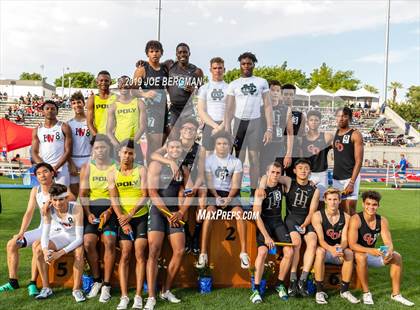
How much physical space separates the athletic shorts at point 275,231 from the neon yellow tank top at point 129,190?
145 centimetres

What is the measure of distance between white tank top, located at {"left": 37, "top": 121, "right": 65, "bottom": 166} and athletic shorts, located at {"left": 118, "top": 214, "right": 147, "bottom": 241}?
1.73 m

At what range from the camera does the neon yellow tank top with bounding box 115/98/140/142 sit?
587 cm

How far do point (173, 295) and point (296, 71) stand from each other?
57587mm

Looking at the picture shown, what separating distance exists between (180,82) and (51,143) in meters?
1.98

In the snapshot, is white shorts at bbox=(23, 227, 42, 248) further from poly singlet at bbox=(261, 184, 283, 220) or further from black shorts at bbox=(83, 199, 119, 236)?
poly singlet at bbox=(261, 184, 283, 220)

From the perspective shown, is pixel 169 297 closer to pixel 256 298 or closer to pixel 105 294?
pixel 105 294

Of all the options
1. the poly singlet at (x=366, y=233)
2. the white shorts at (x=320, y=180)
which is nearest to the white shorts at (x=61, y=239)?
the white shorts at (x=320, y=180)

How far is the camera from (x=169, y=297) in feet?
16.1

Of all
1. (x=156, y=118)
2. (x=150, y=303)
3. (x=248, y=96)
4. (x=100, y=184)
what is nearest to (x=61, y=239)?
(x=100, y=184)

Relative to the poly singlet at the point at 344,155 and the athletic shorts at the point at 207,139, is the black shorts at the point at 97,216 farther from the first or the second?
the poly singlet at the point at 344,155

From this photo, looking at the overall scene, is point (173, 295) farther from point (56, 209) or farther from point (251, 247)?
point (56, 209)

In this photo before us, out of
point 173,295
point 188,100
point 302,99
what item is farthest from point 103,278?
point 302,99

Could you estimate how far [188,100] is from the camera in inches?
247

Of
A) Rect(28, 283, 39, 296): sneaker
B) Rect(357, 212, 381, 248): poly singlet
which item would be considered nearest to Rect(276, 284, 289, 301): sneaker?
Rect(357, 212, 381, 248): poly singlet
